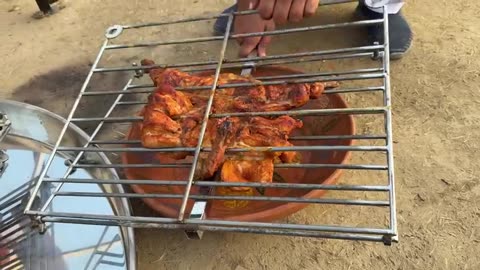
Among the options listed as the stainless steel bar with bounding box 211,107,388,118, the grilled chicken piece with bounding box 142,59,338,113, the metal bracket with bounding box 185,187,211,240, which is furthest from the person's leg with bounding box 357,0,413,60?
the metal bracket with bounding box 185,187,211,240

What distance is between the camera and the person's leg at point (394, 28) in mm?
3006

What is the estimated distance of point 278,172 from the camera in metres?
2.25

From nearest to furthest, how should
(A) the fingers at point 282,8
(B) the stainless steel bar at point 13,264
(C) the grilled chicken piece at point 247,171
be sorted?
(C) the grilled chicken piece at point 247,171 < (B) the stainless steel bar at point 13,264 < (A) the fingers at point 282,8

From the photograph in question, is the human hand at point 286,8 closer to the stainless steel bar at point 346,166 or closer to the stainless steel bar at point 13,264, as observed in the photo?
the stainless steel bar at point 346,166

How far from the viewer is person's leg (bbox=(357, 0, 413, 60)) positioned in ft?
9.86

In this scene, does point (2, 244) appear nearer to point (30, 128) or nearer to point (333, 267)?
point (30, 128)

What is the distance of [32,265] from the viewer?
195cm

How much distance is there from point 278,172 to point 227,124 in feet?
1.59

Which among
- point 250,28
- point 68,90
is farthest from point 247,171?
point 68,90

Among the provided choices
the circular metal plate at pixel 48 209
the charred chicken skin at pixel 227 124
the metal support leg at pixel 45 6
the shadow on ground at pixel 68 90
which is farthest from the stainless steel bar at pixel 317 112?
the metal support leg at pixel 45 6

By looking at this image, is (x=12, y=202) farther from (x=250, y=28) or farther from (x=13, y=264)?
(x=250, y=28)

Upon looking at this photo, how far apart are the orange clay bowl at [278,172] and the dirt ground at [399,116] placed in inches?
8.7

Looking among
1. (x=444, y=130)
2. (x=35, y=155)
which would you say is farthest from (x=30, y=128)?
(x=444, y=130)

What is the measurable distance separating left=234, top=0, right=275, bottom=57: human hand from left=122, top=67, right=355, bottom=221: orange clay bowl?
0.12 m
